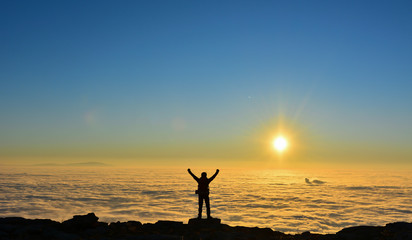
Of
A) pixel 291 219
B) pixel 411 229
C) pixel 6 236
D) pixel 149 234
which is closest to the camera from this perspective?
pixel 6 236

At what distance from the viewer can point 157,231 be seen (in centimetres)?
1591

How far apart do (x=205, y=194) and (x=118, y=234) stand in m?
4.88

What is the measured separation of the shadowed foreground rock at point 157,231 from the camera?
14172mm

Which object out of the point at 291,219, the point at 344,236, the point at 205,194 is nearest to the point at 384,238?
the point at 344,236

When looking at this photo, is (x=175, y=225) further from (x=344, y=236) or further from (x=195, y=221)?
(x=344, y=236)

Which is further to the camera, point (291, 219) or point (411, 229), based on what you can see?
point (291, 219)

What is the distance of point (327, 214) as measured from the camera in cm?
8269

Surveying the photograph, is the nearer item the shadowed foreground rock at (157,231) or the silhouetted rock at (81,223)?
the shadowed foreground rock at (157,231)

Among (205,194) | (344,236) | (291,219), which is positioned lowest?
(291,219)

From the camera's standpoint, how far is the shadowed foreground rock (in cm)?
1417

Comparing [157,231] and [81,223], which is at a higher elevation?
[81,223]

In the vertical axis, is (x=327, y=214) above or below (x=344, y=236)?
below

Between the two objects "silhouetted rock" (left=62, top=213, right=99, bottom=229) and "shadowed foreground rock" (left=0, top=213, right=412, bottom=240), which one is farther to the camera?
"silhouetted rock" (left=62, top=213, right=99, bottom=229)

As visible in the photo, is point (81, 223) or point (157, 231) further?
point (81, 223)
